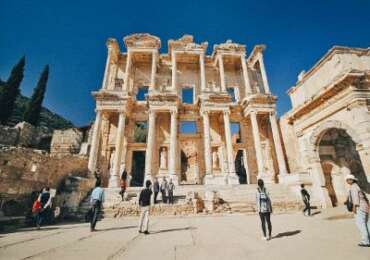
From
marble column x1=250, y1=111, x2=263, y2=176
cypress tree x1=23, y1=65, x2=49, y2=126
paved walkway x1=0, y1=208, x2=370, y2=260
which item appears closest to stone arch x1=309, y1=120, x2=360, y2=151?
marble column x1=250, y1=111, x2=263, y2=176

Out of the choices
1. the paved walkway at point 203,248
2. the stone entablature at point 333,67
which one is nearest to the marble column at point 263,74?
the stone entablature at point 333,67

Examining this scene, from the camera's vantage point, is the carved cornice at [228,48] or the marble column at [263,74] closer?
the marble column at [263,74]

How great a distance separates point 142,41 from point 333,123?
1887 centimetres

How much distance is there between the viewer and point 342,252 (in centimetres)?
354

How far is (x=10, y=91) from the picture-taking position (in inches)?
918

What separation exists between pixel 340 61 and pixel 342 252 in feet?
42.3

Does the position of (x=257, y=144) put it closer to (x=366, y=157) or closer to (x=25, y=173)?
(x=366, y=157)

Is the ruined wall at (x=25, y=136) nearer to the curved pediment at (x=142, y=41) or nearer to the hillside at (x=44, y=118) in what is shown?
the hillside at (x=44, y=118)

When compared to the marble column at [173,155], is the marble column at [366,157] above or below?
below

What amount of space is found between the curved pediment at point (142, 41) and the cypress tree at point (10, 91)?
1610 centimetres

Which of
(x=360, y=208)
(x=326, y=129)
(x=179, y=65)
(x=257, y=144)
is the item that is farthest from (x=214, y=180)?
(x=179, y=65)

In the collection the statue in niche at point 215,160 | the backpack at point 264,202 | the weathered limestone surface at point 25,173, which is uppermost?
the statue in niche at point 215,160

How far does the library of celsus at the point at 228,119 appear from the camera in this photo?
39.3 ft

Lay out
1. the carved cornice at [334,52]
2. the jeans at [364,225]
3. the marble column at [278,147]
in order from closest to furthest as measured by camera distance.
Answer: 1. the jeans at [364,225]
2. the carved cornice at [334,52]
3. the marble column at [278,147]
